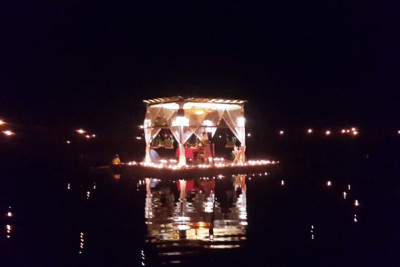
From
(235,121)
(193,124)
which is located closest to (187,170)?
(193,124)

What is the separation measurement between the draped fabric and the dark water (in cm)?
312

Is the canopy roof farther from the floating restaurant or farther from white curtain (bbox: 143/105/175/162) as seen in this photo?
white curtain (bbox: 143/105/175/162)

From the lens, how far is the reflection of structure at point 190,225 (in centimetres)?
453

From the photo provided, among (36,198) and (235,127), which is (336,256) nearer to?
(36,198)

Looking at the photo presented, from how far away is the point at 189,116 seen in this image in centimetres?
1312

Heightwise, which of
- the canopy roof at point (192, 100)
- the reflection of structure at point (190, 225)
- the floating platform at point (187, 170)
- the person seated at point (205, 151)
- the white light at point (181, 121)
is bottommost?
the reflection of structure at point (190, 225)

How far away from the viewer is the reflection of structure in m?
4.53

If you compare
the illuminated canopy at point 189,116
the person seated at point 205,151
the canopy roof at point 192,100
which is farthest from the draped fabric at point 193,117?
the person seated at point 205,151

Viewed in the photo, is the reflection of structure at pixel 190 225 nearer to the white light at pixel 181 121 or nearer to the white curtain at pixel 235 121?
the white light at pixel 181 121

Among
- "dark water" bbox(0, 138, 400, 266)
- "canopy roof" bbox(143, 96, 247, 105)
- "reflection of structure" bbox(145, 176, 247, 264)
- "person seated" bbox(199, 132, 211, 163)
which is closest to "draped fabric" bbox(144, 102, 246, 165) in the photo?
"canopy roof" bbox(143, 96, 247, 105)

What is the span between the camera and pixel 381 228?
A: 18.0 ft

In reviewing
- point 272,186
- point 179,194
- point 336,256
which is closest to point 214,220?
point 336,256

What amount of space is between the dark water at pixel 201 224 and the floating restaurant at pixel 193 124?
2478 mm

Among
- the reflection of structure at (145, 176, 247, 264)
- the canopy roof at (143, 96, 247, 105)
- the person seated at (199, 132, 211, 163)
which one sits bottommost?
the reflection of structure at (145, 176, 247, 264)
